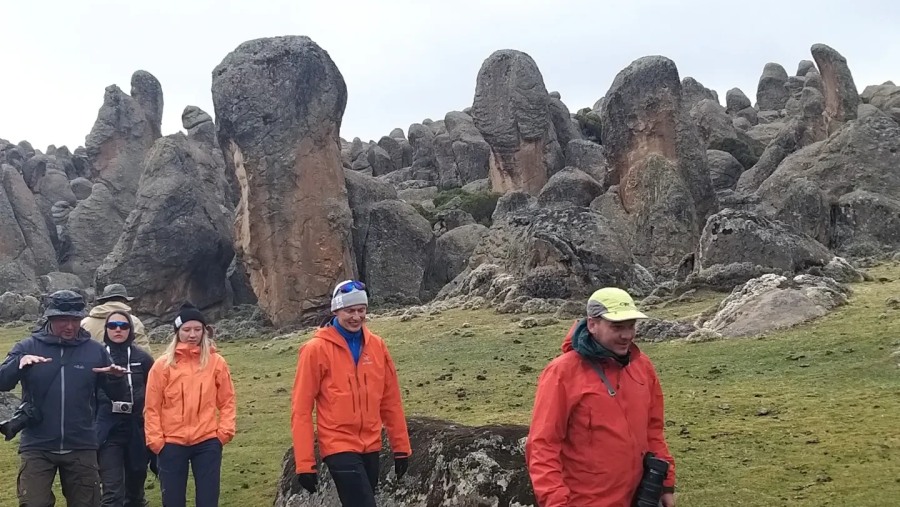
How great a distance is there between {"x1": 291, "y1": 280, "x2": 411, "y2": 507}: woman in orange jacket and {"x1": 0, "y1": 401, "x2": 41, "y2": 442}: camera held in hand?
2983 millimetres

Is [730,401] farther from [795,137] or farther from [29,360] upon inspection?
[795,137]

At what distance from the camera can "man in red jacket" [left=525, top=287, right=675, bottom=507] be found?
5.61m

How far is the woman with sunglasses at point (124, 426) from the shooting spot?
31.0 feet

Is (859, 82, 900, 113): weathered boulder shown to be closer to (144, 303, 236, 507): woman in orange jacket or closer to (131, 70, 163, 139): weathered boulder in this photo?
(131, 70, 163, 139): weathered boulder

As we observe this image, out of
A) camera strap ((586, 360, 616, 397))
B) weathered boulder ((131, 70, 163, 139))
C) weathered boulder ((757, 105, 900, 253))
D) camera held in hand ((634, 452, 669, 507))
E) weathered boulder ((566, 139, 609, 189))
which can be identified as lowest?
camera held in hand ((634, 452, 669, 507))

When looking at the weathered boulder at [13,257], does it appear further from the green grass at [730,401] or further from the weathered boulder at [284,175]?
the green grass at [730,401]

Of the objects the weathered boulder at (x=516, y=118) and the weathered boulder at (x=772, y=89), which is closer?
the weathered boulder at (x=516, y=118)

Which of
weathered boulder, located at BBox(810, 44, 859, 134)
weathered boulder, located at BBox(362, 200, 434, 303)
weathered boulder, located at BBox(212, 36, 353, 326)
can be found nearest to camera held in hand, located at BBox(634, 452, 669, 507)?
weathered boulder, located at BBox(212, 36, 353, 326)

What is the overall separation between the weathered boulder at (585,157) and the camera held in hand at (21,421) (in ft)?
174

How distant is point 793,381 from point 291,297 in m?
21.7

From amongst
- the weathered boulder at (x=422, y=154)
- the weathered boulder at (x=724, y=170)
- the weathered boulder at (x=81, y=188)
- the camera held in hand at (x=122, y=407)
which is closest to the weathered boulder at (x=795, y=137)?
the weathered boulder at (x=724, y=170)

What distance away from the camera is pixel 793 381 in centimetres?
1375

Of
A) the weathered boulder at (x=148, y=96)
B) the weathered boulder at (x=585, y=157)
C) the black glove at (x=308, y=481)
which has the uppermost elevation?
the weathered boulder at (x=148, y=96)

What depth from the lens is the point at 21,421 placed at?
856 cm
